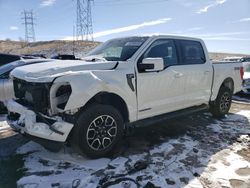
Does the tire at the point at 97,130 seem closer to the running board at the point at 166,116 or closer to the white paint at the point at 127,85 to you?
the white paint at the point at 127,85

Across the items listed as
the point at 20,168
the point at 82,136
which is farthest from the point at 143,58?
the point at 20,168

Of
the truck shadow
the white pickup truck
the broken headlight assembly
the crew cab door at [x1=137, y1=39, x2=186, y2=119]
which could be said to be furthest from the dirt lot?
the broken headlight assembly

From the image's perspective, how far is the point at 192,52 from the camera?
20.0 ft

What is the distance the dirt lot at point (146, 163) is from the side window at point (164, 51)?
1.48 m

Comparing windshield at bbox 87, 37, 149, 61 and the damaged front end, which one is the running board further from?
the damaged front end

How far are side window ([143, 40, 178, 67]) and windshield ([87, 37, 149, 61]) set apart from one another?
0.21 meters

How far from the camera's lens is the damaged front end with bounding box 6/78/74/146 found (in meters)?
3.92

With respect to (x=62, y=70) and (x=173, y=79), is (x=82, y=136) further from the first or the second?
(x=173, y=79)

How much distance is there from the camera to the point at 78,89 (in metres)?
3.93

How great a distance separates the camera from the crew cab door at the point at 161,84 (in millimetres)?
4823

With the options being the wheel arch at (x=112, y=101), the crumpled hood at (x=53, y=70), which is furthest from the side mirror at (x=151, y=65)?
the wheel arch at (x=112, y=101)

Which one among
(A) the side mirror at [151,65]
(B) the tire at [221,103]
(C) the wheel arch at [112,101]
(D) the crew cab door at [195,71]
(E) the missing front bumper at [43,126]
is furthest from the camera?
(B) the tire at [221,103]

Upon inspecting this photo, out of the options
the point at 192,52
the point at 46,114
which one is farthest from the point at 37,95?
the point at 192,52

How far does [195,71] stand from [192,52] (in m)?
0.46
